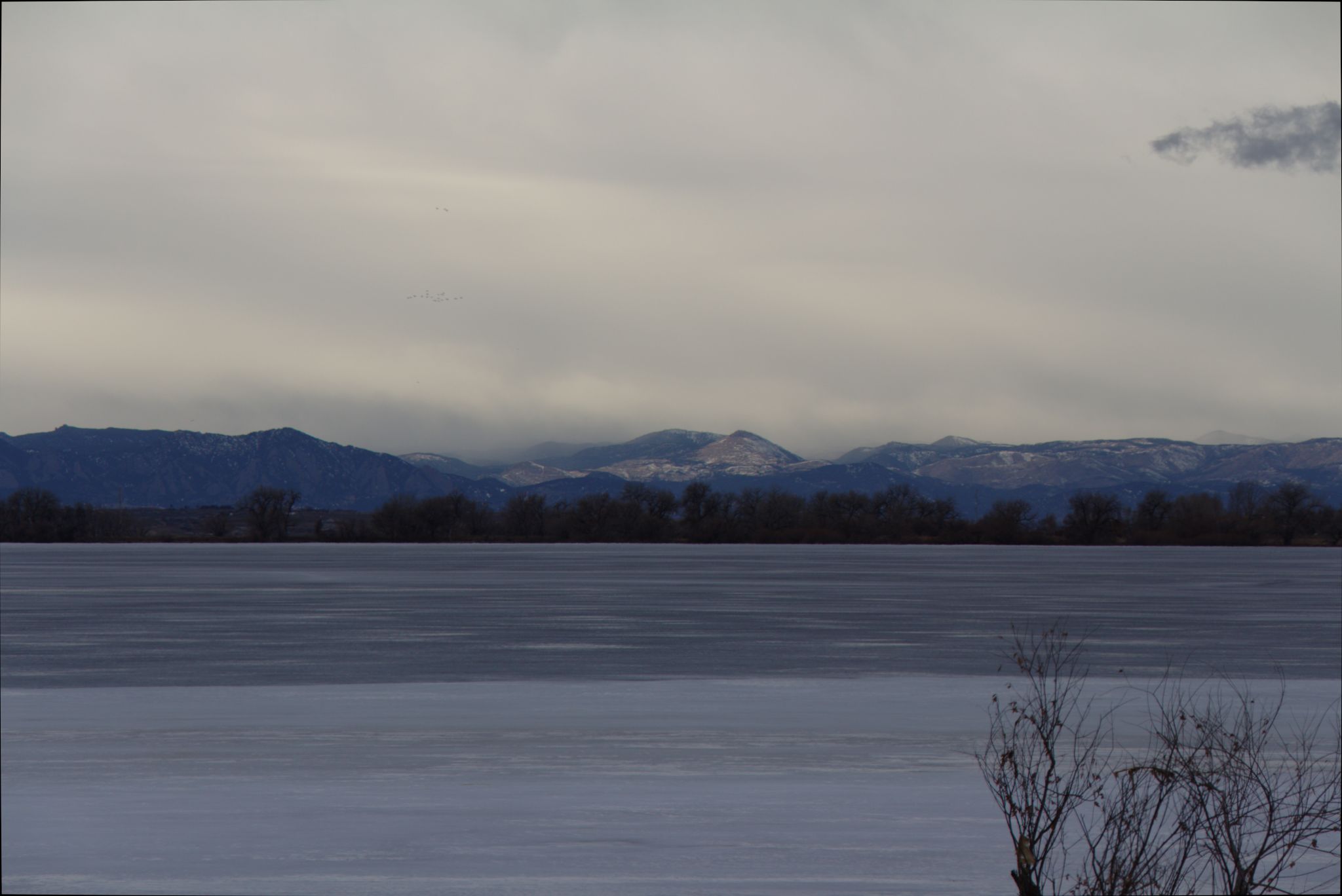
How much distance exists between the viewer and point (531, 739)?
16750mm

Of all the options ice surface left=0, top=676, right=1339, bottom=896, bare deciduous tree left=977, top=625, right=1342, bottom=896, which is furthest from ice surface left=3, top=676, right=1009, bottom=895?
bare deciduous tree left=977, top=625, right=1342, bottom=896

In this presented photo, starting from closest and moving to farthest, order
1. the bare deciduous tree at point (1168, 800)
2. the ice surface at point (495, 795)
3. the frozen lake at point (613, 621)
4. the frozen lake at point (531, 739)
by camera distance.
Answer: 1. the bare deciduous tree at point (1168, 800)
2. the ice surface at point (495, 795)
3. the frozen lake at point (531, 739)
4. the frozen lake at point (613, 621)

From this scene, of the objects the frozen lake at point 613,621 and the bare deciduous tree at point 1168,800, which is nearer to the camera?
the bare deciduous tree at point 1168,800

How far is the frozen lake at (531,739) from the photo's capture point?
10523 millimetres

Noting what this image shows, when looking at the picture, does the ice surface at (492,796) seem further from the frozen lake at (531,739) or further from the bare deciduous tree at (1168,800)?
the bare deciduous tree at (1168,800)

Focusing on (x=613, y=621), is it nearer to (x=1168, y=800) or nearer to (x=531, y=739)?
(x=531, y=739)

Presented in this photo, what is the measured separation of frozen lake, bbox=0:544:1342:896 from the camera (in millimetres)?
10523

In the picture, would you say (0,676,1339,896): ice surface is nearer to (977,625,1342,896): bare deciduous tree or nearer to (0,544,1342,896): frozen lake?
(0,544,1342,896): frozen lake

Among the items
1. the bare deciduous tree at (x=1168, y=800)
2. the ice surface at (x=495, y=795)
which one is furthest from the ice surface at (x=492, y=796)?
the bare deciduous tree at (x=1168, y=800)

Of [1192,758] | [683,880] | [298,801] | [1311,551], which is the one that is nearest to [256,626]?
[298,801]

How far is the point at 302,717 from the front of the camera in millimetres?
18609

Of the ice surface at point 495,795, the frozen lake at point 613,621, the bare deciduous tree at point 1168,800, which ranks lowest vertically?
the frozen lake at point 613,621

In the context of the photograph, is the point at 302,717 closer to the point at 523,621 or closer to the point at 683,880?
the point at 683,880

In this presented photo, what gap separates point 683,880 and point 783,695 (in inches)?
456
